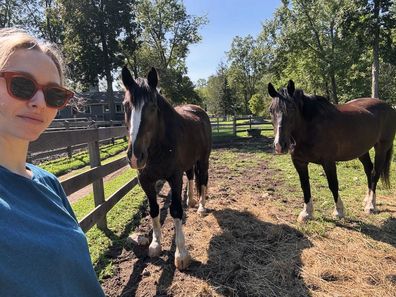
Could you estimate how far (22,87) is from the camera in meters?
1.02

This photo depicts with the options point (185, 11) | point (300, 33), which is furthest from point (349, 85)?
Answer: point (185, 11)

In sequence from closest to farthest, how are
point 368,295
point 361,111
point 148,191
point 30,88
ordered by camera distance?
point 30,88
point 368,295
point 148,191
point 361,111

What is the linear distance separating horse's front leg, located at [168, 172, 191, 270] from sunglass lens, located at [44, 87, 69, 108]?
2.75 meters

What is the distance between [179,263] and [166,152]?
4.17 feet

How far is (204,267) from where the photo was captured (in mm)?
3613

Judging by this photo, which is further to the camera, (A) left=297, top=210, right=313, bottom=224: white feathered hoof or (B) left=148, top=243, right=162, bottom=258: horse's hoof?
(A) left=297, top=210, right=313, bottom=224: white feathered hoof

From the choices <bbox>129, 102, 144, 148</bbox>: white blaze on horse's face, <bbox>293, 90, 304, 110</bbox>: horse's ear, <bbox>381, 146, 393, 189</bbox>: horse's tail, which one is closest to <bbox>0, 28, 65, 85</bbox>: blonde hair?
<bbox>129, 102, 144, 148</bbox>: white blaze on horse's face

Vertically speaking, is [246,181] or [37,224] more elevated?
[37,224]

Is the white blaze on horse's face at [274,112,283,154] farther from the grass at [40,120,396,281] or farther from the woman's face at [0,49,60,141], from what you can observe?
the woman's face at [0,49,60,141]

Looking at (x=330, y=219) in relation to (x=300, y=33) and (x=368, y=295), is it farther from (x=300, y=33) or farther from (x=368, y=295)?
(x=300, y=33)

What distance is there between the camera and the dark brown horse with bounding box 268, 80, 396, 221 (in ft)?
15.1

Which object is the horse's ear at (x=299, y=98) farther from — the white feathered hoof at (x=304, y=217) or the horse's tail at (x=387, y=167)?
the horse's tail at (x=387, y=167)

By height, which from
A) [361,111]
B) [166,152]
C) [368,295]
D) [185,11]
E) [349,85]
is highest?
[185,11]

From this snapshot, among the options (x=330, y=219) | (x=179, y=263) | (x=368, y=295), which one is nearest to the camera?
(x=368, y=295)
